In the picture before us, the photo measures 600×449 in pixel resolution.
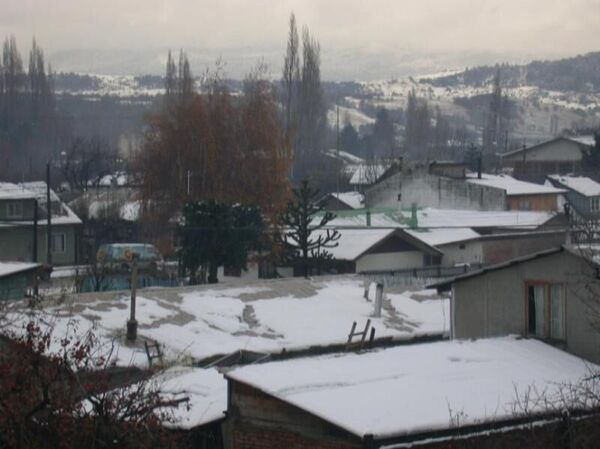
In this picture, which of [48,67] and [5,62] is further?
[48,67]

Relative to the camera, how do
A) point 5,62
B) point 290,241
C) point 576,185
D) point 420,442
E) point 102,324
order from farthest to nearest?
point 5,62 → point 576,185 → point 290,241 → point 102,324 → point 420,442

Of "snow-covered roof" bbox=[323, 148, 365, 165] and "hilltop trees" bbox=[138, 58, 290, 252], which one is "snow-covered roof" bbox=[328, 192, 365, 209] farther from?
"snow-covered roof" bbox=[323, 148, 365, 165]

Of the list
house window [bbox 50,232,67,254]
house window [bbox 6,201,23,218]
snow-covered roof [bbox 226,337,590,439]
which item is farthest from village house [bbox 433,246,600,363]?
house window [bbox 50,232,67,254]

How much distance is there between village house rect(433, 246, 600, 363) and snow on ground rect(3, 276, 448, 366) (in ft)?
10.2

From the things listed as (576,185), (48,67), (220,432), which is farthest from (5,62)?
(220,432)

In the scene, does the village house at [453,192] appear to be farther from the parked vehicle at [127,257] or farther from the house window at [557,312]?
the house window at [557,312]

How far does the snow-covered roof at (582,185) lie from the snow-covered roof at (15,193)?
708 inches

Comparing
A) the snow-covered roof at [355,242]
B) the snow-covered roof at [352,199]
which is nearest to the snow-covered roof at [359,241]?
the snow-covered roof at [355,242]

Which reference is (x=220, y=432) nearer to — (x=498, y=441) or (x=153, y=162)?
(x=498, y=441)

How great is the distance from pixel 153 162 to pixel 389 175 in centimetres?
1272

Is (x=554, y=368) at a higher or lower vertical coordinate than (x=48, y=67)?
lower

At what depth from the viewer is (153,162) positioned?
32.2 m

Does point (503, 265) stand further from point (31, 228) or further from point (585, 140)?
point (585, 140)

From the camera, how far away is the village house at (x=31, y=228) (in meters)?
30.4
